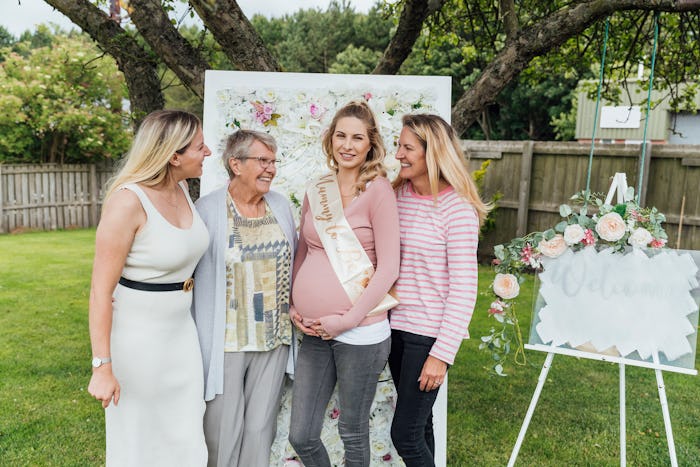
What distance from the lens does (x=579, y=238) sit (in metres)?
2.38

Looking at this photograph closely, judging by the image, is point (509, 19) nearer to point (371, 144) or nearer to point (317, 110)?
point (317, 110)

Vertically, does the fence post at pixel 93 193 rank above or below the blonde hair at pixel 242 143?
below

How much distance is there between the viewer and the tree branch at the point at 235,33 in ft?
10.1

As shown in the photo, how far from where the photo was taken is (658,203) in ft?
20.9

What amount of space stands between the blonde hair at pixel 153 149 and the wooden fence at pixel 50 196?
10.2 metres

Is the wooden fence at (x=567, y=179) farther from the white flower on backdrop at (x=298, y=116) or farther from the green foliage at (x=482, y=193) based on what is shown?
the white flower on backdrop at (x=298, y=116)

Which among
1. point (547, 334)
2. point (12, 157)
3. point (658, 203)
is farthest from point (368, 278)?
point (12, 157)

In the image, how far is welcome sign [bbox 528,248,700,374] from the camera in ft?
7.56

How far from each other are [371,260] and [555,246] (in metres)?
0.82

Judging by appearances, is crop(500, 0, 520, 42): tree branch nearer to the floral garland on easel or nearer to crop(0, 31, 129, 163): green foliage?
the floral garland on easel

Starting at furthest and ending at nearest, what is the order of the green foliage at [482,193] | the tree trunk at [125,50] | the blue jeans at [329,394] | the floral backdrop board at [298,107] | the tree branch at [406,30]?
1. the green foliage at [482,193]
2. the tree branch at [406,30]
3. the tree trunk at [125,50]
4. the floral backdrop board at [298,107]
5. the blue jeans at [329,394]

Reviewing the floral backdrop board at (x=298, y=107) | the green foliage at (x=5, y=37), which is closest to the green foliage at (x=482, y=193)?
the floral backdrop board at (x=298, y=107)

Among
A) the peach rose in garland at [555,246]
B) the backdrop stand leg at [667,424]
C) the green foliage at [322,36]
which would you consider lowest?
the backdrop stand leg at [667,424]

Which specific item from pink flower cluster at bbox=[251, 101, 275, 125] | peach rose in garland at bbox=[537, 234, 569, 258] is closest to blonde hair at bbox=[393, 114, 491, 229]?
peach rose in garland at bbox=[537, 234, 569, 258]
